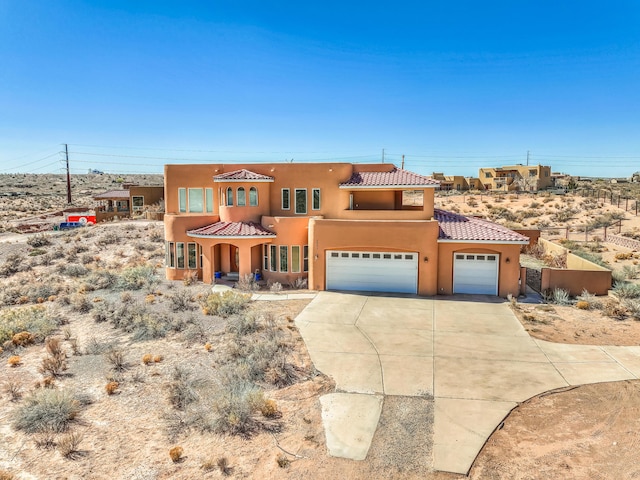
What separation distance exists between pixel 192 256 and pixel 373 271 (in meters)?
10.2

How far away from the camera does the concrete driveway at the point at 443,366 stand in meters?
8.54

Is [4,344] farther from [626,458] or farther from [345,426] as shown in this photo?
[626,458]

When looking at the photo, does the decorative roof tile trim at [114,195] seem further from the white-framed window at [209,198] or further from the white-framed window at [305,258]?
the white-framed window at [305,258]

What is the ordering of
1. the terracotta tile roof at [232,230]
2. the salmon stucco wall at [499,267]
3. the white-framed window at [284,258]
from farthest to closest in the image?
1. the white-framed window at [284,258]
2. the terracotta tile roof at [232,230]
3. the salmon stucco wall at [499,267]

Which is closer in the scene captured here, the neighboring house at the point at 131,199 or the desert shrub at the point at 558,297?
the desert shrub at the point at 558,297

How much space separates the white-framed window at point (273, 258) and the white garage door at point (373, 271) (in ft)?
10.3

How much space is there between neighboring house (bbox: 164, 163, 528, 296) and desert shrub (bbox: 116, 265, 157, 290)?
1.22 meters

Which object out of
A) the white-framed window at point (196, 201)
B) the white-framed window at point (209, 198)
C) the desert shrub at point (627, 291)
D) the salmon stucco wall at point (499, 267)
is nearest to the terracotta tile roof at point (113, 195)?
the white-framed window at point (196, 201)

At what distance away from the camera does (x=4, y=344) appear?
13.8 m

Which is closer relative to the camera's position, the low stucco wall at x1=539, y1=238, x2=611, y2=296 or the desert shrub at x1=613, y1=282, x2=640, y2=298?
the desert shrub at x1=613, y1=282, x2=640, y2=298

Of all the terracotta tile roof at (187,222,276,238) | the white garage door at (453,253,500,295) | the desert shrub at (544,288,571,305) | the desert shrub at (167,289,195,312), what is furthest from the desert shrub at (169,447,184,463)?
the desert shrub at (544,288,571,305)

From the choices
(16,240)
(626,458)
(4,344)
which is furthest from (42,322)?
(16,240)

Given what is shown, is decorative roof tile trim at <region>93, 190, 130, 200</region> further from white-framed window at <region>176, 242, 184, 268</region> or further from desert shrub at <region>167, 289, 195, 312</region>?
desert shrub at <region>167, 289, 195, 312</region>

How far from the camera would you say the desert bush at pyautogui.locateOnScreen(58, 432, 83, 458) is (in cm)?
805
